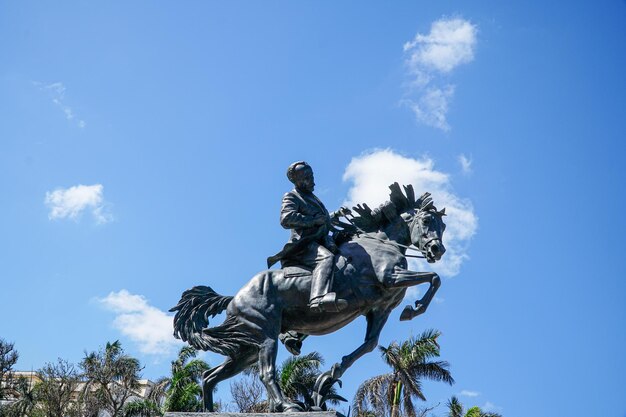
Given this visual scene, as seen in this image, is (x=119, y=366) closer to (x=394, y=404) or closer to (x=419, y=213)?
(x=394, y=404)

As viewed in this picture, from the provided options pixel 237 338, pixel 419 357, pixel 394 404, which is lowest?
pixel 237 338

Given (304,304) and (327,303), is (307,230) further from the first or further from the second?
(327,303)

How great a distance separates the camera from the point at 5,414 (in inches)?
1233

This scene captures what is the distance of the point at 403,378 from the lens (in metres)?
28.0

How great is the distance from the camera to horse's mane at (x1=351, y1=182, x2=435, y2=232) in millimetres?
8875

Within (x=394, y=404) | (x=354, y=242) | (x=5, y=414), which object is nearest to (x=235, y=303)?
(x=354, y=242)

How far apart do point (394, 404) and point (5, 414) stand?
1747cm

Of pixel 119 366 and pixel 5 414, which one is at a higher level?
pixel 119 366

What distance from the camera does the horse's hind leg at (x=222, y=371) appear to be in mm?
8031

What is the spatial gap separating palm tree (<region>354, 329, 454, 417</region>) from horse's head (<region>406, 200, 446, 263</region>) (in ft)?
65.1

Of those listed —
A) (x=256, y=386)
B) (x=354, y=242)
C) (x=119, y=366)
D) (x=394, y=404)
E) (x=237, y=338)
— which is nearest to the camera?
(x=237, y=338)

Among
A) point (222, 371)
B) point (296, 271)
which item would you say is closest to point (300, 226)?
point (296, 271)

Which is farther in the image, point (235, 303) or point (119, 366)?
point (119, 366)

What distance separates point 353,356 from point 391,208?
1.95 meters
